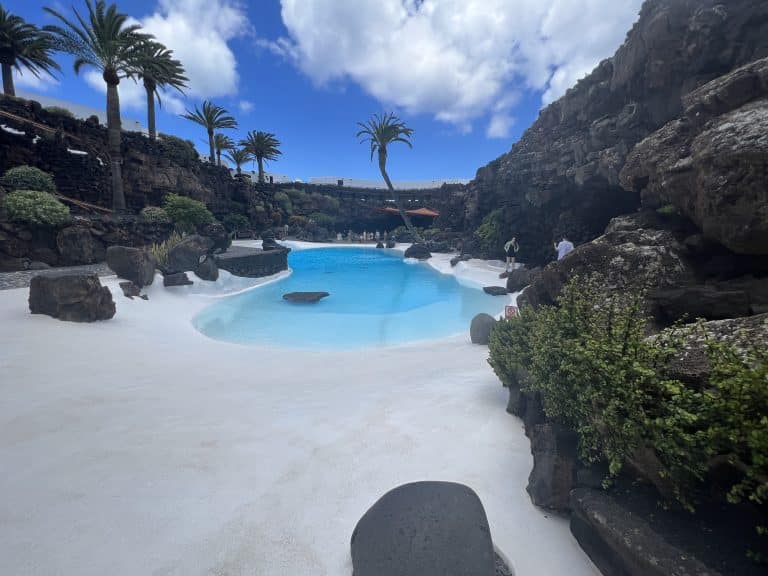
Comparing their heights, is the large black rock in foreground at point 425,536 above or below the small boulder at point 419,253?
below

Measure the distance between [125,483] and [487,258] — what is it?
805 inches

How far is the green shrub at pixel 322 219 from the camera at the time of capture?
143 ft

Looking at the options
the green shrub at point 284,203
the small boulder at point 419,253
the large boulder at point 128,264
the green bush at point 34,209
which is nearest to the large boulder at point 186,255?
the large boulder at point 128,264

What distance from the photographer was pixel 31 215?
10984 millimetres

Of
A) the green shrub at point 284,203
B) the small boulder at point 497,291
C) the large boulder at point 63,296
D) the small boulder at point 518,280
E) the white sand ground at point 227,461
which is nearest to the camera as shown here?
the white sand ground at point 227,461

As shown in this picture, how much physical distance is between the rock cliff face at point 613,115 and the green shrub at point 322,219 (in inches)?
1098

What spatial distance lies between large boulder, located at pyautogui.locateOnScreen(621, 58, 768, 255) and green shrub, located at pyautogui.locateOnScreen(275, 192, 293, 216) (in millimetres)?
41485

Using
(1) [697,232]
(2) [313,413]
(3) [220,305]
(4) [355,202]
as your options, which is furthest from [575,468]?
(4) [355,202]

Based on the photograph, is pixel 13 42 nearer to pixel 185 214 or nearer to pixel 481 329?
pixel 185 214

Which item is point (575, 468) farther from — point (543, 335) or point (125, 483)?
point (125, 483)

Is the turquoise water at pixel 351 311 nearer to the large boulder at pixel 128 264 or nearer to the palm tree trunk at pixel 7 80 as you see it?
the large boulder at pixel 128 264

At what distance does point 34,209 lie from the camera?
11117 millimetres

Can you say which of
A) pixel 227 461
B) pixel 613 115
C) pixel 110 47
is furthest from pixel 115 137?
pixel 613 115

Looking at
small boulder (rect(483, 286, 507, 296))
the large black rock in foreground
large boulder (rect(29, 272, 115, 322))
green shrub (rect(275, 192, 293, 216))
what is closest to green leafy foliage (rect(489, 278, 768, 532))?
the large black rock in foreground
